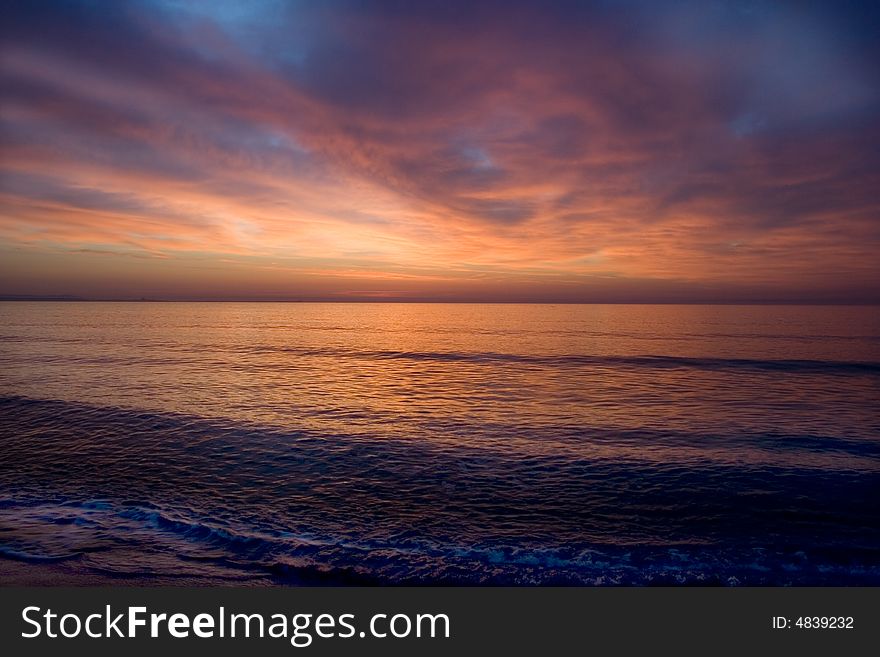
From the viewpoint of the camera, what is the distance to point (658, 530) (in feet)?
39.6

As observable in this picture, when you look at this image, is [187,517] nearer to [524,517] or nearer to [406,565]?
[406,565]

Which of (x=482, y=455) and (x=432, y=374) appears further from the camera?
(x=432, y=374)

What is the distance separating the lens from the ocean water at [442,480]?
10.5 meters

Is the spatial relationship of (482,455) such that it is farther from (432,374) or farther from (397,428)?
(432,374)

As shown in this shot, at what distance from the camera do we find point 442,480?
1576 cm

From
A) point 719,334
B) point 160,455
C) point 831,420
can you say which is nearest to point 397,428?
point 160,455

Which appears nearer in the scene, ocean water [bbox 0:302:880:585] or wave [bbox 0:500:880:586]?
wave [bbox 0:500:880:586]

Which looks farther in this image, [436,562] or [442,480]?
[442,480]

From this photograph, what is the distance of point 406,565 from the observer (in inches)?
409

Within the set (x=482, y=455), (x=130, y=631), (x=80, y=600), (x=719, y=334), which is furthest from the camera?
(x=719, y=334)

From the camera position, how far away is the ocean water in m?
10.5

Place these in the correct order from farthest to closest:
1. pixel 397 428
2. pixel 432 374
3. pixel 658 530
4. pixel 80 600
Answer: pixel 432 374 < pixel 397 428 < pixel 658 530 < pixel 80 600

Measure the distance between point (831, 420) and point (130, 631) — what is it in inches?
1196

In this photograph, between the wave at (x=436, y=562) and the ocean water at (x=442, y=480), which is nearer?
the wave at (x=436, y=562)
